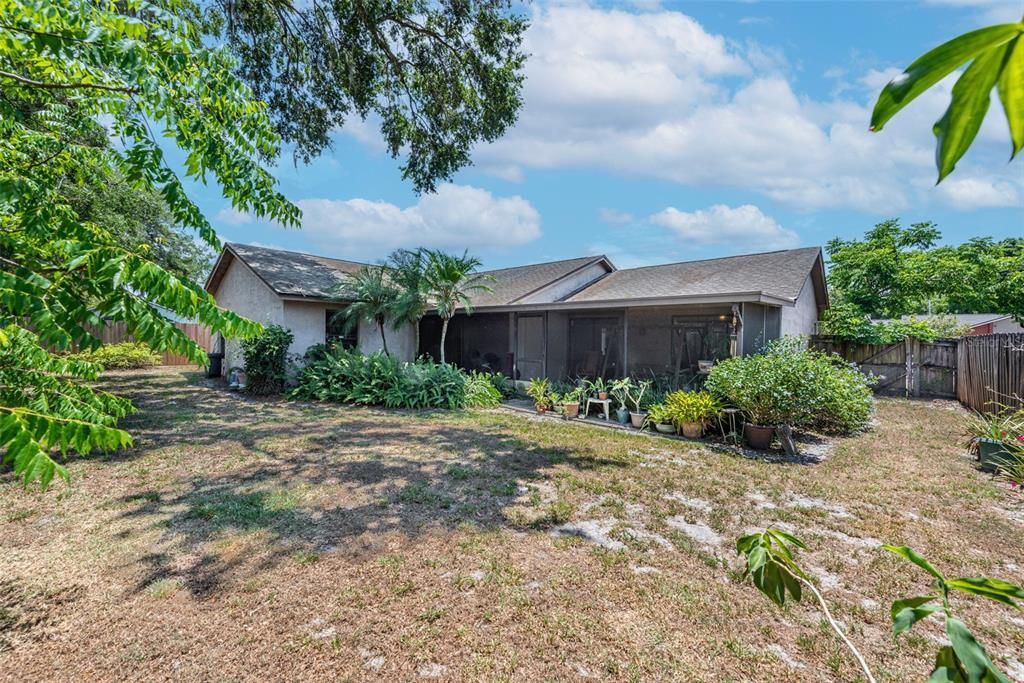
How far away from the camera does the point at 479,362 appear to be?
16.4 meters

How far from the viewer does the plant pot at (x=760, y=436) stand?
24.9 ft

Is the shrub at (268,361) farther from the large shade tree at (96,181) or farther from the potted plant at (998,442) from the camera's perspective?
the potted plant at (998,442)

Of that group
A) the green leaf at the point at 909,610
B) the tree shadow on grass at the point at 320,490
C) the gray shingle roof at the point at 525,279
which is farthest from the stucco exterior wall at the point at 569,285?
the green leaf at the point at 909,610

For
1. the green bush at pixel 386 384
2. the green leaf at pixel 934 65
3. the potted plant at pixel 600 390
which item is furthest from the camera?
the green bush at pixel 386 384

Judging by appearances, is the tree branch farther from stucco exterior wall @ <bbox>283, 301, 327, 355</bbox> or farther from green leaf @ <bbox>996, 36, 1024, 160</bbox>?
stucco exterior wall @ <bbox>283, 301, 327, 355</bbox>

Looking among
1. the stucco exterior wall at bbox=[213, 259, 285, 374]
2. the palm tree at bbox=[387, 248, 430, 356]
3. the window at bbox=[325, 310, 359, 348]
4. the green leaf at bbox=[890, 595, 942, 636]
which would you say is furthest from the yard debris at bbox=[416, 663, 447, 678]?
the stucco exterior wall at bbox=[213, 259, 285, 374]

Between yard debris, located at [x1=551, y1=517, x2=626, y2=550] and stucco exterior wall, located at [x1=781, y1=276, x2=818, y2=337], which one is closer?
yard debris, located at [x1=551, y1=517, x2=626, y2=550]

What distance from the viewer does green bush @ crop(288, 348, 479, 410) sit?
1140 centimetres

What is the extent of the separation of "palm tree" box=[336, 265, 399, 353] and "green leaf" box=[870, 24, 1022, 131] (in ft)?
41.7

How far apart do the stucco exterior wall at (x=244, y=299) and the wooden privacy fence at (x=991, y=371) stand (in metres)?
15.8

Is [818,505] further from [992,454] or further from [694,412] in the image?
[694,412]

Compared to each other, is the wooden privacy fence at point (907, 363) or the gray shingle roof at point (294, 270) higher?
the gray shingle roof at point (294, 270)

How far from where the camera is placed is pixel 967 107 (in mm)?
479

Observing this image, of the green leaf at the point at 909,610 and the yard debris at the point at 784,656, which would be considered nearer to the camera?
the green leaf at the point at 909,610
